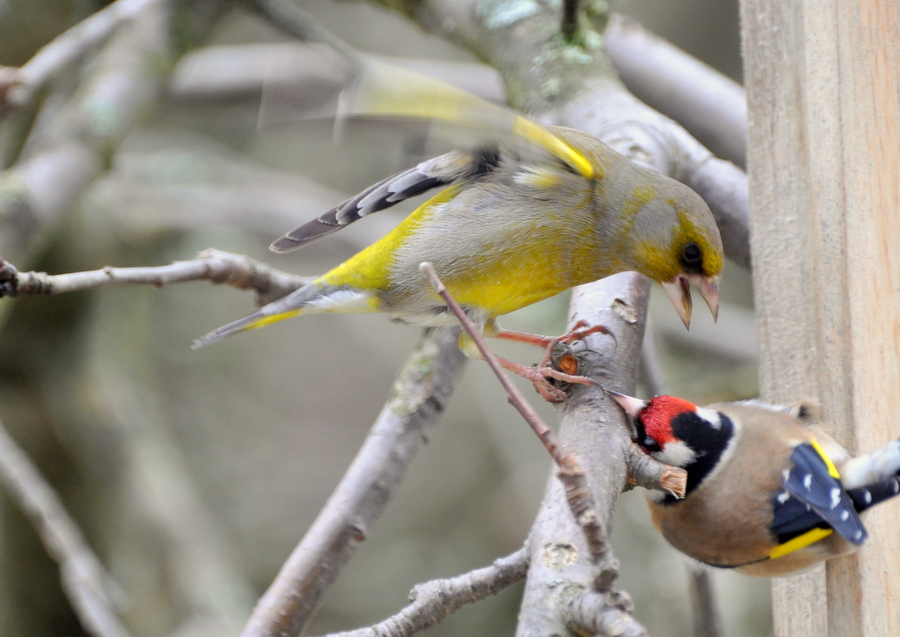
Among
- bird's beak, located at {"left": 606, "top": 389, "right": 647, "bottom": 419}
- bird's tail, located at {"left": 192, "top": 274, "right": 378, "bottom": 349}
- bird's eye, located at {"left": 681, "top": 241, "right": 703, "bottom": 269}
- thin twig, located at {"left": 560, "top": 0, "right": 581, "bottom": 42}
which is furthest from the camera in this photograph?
thin twig, located at {"left": 560, "top": 0, "right": 581, "bottom": 42}

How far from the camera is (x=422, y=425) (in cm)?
236

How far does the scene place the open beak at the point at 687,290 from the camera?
7.09 ft

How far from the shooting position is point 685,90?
2.98 metres

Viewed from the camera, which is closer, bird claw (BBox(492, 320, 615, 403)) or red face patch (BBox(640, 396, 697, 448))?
red face patch (BBox(640, 396, 697, 448))

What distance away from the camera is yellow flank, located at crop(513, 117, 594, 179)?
183cm

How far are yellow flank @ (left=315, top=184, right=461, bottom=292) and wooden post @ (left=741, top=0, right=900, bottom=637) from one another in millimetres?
838

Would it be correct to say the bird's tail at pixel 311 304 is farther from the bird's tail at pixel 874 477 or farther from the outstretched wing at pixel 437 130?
the bird's tail at pixel 874 477

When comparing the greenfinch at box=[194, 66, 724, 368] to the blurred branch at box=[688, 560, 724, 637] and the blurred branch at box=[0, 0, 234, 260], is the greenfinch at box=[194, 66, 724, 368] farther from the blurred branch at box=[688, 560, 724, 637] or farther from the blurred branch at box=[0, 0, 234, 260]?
the blurred branch at box=[688, 560, 724, 637]

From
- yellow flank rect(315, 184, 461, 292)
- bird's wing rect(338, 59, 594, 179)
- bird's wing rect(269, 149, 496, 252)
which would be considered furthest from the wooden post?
yellow flank rect(315, 184, 461, 292)

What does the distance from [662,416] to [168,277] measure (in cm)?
95

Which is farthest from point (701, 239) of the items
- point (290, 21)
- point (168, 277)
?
point (290, 21)

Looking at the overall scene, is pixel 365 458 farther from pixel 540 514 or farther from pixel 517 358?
pixel 517 358

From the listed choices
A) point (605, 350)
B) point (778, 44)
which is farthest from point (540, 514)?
point (778, 44)

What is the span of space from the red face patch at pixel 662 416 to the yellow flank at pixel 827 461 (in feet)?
0.76
